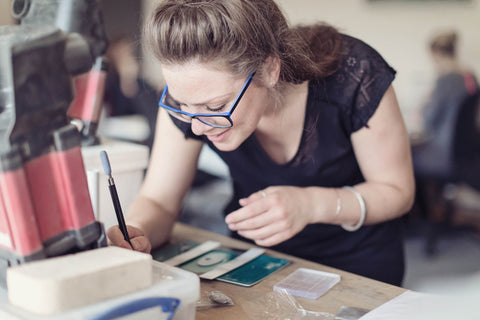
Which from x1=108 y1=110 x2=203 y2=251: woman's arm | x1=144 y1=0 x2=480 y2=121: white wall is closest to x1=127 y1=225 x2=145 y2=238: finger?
x1=108 y1=110 x2=203 y2=251: woman's arm

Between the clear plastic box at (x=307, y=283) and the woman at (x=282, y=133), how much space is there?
0.24 ft

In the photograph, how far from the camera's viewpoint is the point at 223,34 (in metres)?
0.90

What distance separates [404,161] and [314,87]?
27cm

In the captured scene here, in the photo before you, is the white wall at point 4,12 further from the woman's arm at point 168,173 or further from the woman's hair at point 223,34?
the woman's hair at point 223,34

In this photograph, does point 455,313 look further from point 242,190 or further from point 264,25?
point 242,190

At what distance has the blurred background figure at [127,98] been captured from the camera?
2950 mm

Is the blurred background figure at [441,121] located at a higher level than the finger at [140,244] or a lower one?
lower

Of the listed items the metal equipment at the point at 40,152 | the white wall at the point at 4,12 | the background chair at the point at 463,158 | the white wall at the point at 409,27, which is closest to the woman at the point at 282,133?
the metal equipment at the point at 40,152

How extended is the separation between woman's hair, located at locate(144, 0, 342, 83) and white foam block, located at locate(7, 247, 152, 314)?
1.36ft

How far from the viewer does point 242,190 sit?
135 centimetres

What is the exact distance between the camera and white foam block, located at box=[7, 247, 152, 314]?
0.57 m

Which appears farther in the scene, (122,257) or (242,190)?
(242,190)

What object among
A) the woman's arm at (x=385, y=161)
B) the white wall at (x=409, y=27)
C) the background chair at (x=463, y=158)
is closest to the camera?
the woman's arm at (x=385, y=161)

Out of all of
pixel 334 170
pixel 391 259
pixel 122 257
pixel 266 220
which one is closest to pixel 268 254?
pixel 266 220
